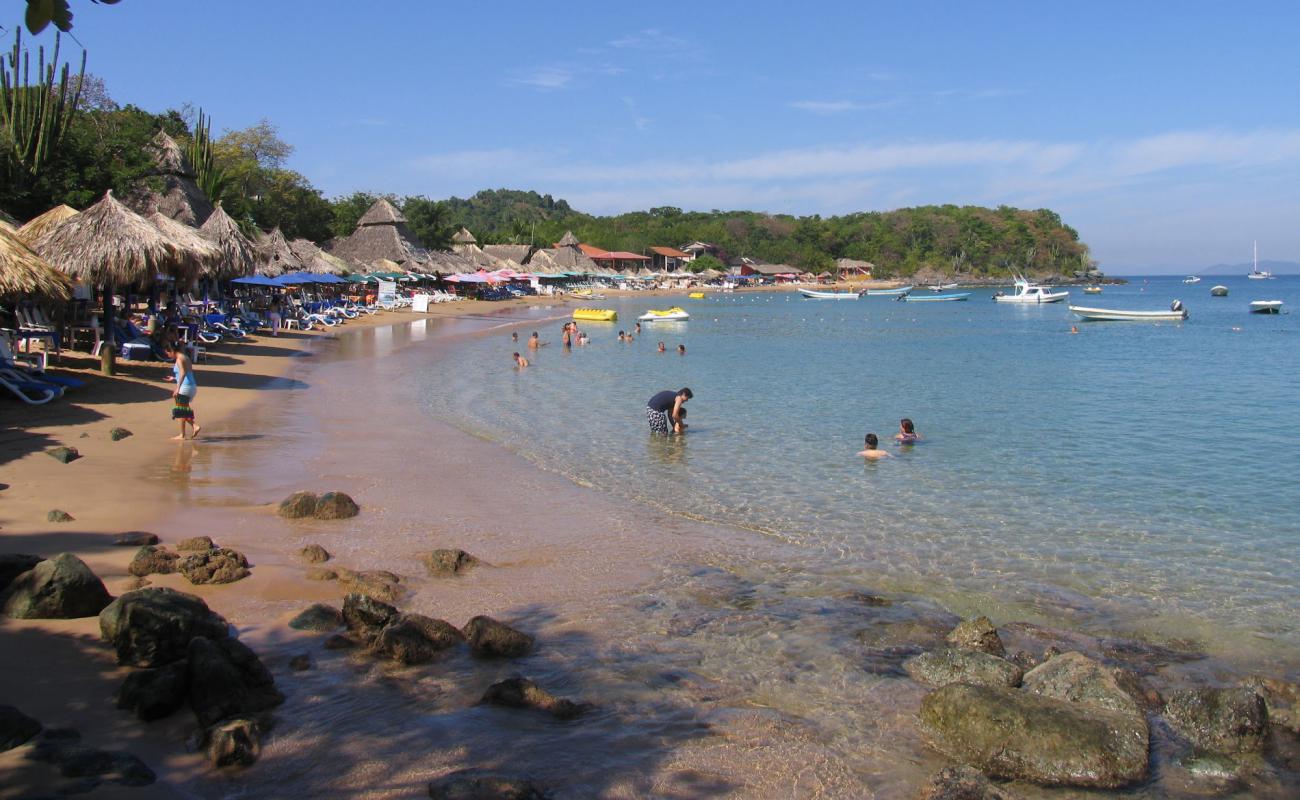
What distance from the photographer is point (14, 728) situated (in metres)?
4.25

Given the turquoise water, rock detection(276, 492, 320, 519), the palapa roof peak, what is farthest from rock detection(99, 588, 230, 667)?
the palapa roof peak

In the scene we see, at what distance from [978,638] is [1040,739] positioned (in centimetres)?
155

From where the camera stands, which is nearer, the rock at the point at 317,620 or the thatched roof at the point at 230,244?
the rock at the point at 317,620

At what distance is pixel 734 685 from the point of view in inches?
231

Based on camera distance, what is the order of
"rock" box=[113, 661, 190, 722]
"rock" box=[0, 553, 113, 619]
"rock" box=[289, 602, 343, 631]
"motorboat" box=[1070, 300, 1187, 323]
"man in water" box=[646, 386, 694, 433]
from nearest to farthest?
1. "rock" box=[113, 661, 190, 722]
2. "rock" box=[0, 553, 113, 619]
3. "rock" box=[289, 602, 343, 631]
4. "man in water" box=[646, 386, 694, 433]
5. "motorboat" box=[1070, 300, 1187, 323]

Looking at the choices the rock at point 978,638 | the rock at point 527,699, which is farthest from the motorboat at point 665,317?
the rock at point 527,699

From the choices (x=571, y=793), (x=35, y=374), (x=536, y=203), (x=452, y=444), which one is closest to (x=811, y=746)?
(x=571, y=793)

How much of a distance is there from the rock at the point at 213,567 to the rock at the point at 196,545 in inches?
14.3

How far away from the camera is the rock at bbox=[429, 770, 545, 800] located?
416 cm

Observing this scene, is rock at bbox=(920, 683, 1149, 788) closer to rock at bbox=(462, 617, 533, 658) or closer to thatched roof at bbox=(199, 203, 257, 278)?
rock at bbox=(462, 617, 533, 658)

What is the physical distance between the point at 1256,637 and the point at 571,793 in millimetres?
5731

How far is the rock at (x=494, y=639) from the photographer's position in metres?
5.99

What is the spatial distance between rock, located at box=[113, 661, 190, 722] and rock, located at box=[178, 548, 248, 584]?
6.63ft

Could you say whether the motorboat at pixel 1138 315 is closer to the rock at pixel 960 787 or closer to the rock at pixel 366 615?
the rock at pixel 960 787
